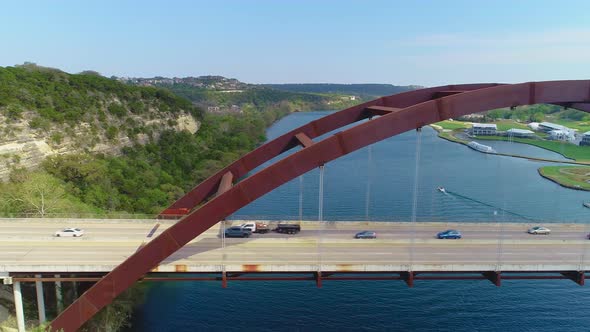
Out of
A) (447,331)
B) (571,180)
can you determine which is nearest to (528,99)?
(447,331)

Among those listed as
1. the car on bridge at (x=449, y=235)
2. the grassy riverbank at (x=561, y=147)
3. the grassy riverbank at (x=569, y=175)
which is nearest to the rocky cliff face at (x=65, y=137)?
the car on bridge at (x=449, y=235)

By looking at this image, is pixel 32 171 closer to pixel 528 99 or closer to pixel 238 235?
pixel 238 235

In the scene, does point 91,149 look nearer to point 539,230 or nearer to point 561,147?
point 539,230

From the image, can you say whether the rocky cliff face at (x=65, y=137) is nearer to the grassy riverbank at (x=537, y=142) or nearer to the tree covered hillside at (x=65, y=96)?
the tree covered hillside at (x=65, y=96)

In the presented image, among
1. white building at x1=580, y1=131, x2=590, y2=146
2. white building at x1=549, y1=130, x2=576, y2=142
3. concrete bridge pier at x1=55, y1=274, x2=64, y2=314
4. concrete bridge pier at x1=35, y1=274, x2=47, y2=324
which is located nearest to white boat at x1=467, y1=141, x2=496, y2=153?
white building at x1=549, y1=130, x2=576, y2=142

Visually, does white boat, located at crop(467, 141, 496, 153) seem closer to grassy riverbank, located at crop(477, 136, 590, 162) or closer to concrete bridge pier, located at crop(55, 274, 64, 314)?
grassy riverbank, located at crop(477, 136, 590, 162)

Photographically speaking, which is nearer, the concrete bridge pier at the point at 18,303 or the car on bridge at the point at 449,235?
the concrete bridge pier at the point at 18,303

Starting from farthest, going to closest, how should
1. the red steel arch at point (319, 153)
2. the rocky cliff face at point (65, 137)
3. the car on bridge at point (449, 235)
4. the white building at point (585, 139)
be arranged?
1. the white building at point (585, 139)
2. the rocky cliff face at point (65, 137)
3. the car on bridge at point (449, 235)
4. the red steel arch at point (319, 153)

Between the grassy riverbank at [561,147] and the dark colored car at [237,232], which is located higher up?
the dark colored car at [237,232]
